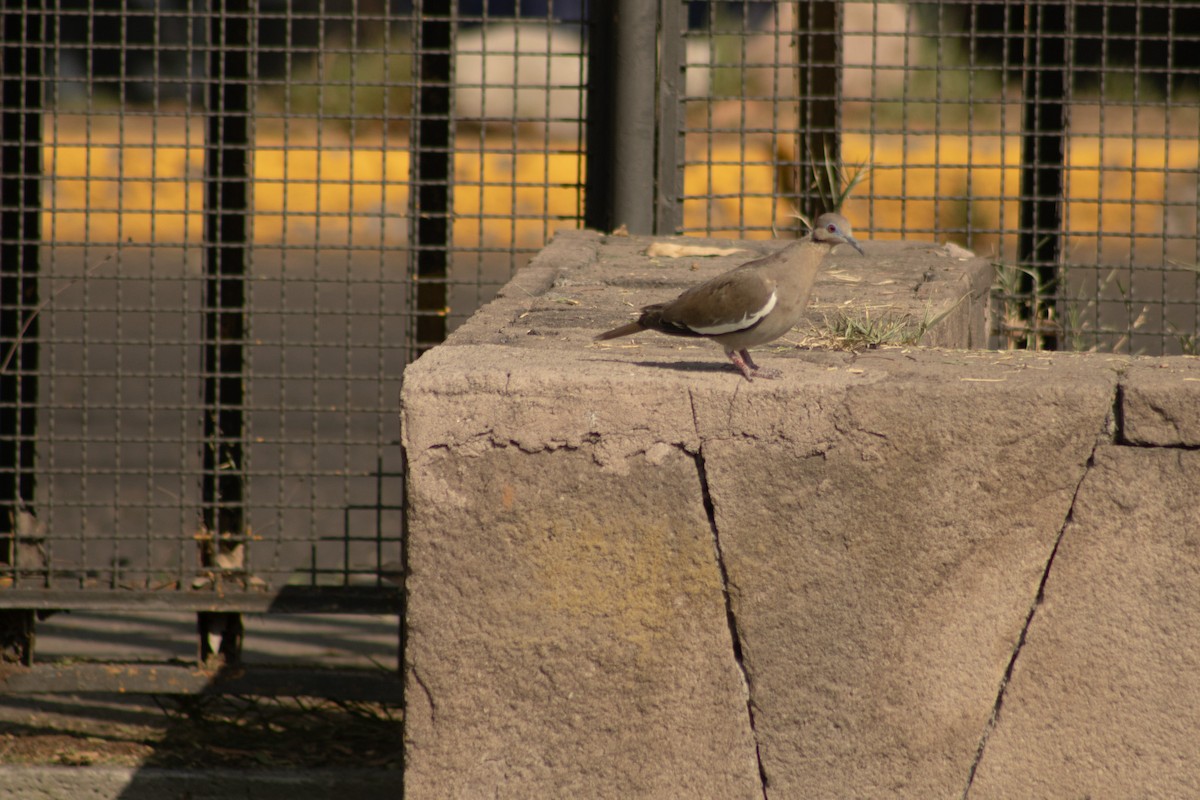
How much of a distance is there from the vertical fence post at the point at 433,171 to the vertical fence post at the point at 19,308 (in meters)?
1.30

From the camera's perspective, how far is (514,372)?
2.41 meters

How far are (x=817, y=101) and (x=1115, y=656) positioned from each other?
10.3ft

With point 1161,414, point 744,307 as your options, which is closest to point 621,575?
point 744,307

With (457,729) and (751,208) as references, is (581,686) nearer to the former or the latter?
(457,729)

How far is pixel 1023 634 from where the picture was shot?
7.96 feet

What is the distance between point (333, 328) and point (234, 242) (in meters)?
10.7

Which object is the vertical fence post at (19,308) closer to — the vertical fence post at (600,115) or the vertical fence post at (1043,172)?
the vertical fence post at (600,115)

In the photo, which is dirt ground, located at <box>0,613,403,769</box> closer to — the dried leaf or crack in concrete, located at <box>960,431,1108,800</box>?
the dried leaf

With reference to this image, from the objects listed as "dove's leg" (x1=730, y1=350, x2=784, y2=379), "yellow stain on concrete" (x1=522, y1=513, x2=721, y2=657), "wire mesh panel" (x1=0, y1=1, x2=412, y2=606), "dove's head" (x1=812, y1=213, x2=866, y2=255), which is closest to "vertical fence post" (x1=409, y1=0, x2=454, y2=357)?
"wire mesh panel" (x1=0, y1=1, x2=412, y2=606)

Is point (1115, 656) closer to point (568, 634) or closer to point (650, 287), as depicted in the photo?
point (568, 634)

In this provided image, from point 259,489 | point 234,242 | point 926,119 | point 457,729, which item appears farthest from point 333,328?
point 457,729

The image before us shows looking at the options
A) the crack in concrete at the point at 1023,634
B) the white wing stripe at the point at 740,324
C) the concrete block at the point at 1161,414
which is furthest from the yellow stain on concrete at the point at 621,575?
the concrete block at the point at 1161,414

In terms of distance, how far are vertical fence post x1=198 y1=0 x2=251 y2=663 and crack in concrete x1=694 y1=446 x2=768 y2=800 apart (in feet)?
8.68

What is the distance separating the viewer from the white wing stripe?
259 centimetres
